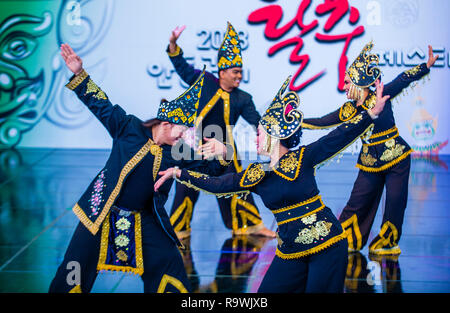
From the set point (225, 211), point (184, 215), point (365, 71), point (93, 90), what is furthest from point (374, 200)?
point (93, 90)

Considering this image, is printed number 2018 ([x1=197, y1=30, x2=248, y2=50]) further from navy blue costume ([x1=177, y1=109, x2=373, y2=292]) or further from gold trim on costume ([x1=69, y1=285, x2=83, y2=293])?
gold trim on costume ([x1=69, y1=285, x2=83, y2=293])

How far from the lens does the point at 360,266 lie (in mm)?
4898

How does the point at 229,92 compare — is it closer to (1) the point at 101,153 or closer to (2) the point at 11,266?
(2) the point at 11,266

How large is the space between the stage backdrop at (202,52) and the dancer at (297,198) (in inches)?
203

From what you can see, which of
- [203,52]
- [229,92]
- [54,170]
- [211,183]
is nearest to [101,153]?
[54,170]

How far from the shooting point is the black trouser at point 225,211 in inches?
222

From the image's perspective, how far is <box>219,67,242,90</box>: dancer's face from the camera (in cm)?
543

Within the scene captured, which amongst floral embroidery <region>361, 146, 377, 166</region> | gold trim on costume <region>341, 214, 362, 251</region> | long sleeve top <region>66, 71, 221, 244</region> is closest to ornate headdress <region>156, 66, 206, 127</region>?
long sleeve top <region>66, 71, 221, 244</region>

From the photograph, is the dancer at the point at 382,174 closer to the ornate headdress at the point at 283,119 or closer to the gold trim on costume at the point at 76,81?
the ornate headdress at the point at 283,119

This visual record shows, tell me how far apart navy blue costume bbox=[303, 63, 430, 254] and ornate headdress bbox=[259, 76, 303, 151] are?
1.47m

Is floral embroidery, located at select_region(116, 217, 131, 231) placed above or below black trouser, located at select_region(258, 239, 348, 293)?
above

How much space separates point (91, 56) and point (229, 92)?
3983 mm

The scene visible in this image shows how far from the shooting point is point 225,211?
579 cm
